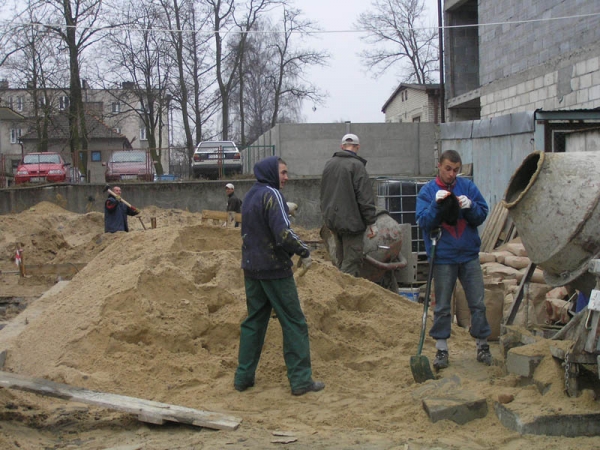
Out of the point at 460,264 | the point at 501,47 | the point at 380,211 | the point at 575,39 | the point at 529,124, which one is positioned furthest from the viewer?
the point at 501,47

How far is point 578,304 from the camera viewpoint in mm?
5258

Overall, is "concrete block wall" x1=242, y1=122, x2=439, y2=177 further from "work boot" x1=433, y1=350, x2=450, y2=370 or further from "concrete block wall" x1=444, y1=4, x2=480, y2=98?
"work boot" x1=433, y1=350, x2=450, y2=370

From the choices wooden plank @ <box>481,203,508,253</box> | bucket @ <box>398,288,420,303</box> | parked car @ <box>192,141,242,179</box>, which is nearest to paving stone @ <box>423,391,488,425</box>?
bucket @ <box>398,288,420,303</box>

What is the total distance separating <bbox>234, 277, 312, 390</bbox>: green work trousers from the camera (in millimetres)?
5340

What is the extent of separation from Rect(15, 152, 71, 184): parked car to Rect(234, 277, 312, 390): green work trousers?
22.7 meters

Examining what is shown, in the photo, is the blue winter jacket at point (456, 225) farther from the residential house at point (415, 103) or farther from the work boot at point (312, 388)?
the residential house at point (415, 103)

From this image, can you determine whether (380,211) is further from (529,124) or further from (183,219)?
(183,219)

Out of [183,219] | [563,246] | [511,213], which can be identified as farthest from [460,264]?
[183,219]

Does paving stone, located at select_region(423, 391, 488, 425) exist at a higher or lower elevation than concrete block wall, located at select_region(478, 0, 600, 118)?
lower

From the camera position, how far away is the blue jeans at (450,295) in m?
5.70

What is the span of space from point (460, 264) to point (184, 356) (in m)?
2.31

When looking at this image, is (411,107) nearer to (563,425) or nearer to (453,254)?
(453,254)

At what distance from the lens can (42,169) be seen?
2669 cm

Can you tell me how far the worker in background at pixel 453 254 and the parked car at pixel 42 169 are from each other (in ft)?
75.4
